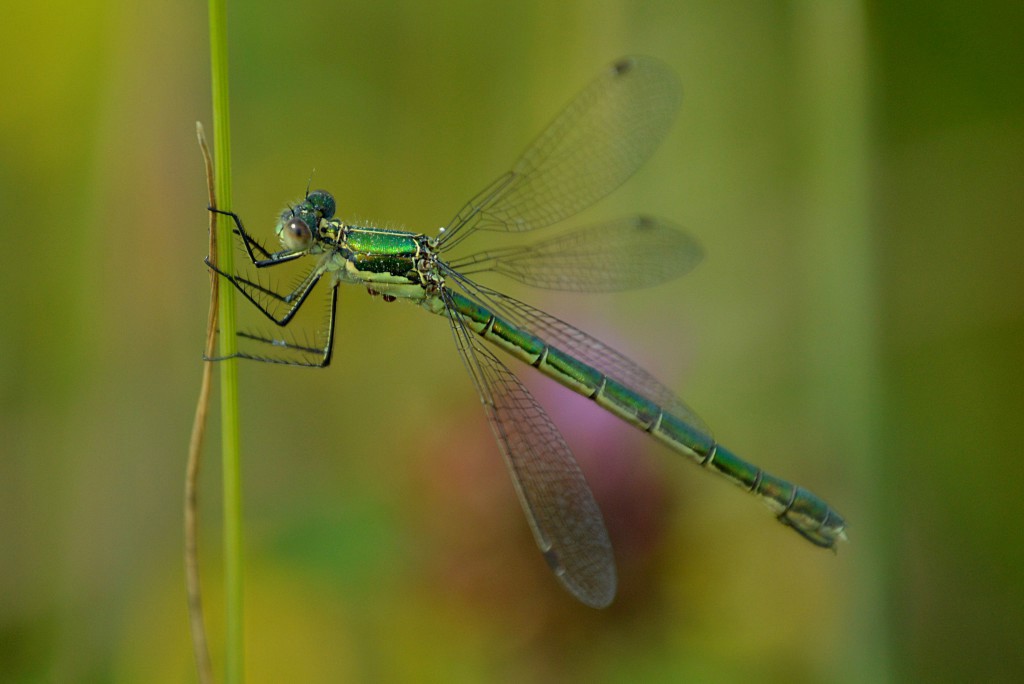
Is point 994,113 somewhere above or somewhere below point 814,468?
above

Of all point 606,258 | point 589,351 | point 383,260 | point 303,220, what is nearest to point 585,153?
point 606,258

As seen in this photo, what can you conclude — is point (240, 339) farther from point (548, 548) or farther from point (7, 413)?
point (548, 548)

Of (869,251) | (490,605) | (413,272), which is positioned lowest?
(490,605)

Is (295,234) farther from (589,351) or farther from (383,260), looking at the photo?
(589,351)

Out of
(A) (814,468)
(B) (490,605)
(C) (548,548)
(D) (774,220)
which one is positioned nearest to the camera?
(C) (548,548)

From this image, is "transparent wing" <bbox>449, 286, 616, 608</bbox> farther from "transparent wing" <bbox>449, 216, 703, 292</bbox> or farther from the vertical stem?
the vertical stem

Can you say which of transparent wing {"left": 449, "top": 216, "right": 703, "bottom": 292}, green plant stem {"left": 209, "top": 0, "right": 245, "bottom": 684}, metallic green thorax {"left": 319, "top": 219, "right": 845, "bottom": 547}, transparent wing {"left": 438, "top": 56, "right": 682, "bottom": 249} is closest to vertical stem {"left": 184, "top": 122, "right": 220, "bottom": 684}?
green plant stem {"left": 209, "top": 0, "right": 245, "bottom": 684}

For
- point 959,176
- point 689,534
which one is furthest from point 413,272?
point 959,176
